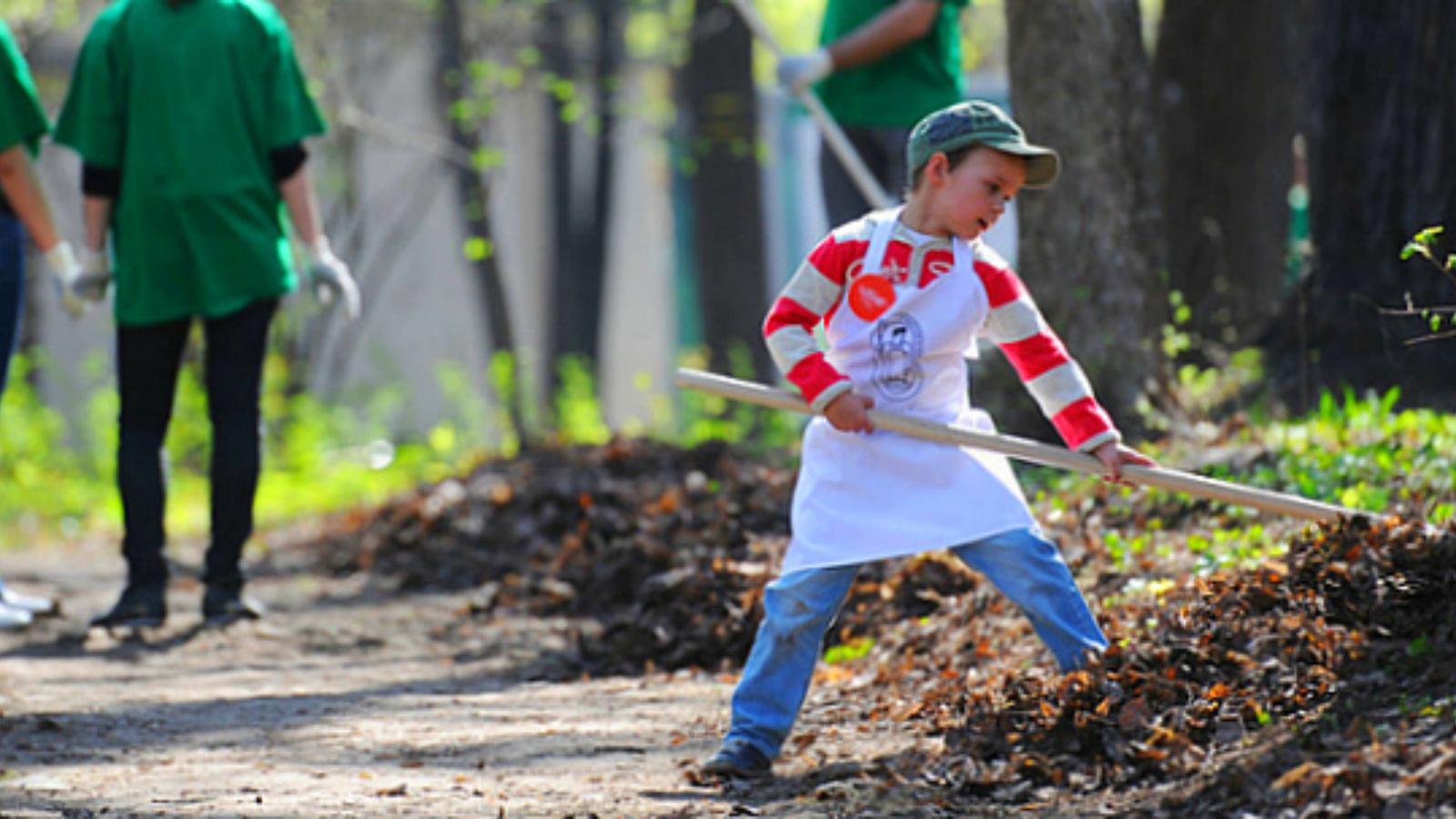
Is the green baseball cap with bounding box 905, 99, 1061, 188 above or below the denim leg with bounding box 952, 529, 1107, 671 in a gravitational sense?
above

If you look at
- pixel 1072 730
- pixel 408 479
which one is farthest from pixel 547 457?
pixel 1072 730

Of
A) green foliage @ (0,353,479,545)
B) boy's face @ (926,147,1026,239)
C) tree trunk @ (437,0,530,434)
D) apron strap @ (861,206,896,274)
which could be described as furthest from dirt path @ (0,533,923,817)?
green foliage @ (0,353,479,545)

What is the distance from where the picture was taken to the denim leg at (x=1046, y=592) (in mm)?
3916

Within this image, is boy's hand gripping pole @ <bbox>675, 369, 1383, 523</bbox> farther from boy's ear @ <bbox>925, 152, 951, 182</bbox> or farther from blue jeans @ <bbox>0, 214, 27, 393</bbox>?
blue jeans @ <bbox>0, 214, 27, 393</bbox>

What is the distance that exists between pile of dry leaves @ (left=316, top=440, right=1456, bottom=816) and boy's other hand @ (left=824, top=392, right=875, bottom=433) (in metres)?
0.62

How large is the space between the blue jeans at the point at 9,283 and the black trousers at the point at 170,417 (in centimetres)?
42

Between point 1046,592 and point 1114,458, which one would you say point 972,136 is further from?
point 1046,592

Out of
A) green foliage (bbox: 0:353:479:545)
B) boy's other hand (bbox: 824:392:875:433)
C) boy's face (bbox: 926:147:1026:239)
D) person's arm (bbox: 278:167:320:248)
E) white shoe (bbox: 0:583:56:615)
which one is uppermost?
boy's face (bbox: 926:147:1026:239)

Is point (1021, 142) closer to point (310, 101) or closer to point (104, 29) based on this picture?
point (310, 101)

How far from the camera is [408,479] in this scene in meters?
11.3

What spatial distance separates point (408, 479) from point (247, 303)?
543cm

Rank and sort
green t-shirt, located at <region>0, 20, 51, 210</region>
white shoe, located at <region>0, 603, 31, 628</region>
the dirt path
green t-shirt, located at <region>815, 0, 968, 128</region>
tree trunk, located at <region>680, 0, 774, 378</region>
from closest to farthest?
the dirt path < green t-shirt, located at <region>0, 20, 51, 210</region> < white shoe, located at <region>0, 603, 31, 628</region> < green t-shirt, located at <region>815, 0, 968, 128</region> < tree trunk, located at <region>680, 0, 774, 378</region>

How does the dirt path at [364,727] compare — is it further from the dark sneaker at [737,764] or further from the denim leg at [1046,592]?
the denim leg at [1046,592]

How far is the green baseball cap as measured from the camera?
3926 millimetres
